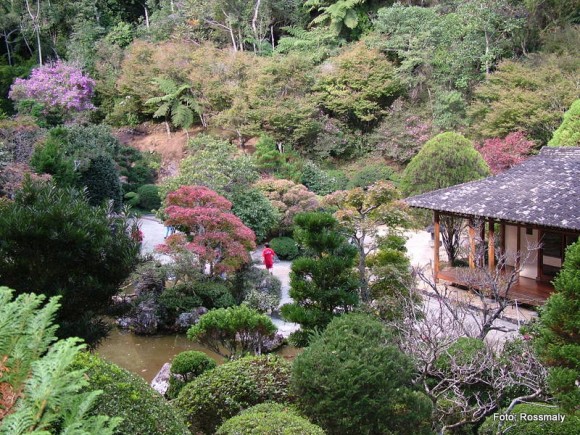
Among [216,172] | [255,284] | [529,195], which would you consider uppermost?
[216,172]

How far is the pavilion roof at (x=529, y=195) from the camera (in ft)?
38.0

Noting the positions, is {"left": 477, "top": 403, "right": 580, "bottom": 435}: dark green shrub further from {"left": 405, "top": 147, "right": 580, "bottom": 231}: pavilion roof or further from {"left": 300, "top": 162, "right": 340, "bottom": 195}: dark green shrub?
{"left": 300, "top": 162, "right": 340, "bottom": 195}: dark green shrub

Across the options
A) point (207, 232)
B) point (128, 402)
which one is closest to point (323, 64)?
point (207, 232)

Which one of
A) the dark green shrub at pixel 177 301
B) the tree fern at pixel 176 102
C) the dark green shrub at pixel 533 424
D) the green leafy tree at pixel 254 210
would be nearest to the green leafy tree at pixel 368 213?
the dark green shrub at pixel 177 301

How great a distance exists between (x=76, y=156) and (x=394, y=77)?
1454 centimetres

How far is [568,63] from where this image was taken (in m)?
21.4

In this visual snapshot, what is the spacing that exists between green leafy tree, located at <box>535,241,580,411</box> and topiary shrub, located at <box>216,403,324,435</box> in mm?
2051

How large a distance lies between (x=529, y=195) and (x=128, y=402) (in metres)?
10.8

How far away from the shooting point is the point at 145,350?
11328 millimetres

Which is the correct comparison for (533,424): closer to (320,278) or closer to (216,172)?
(320,278)

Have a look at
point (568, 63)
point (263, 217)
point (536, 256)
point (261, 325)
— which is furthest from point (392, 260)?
point (568, 63)

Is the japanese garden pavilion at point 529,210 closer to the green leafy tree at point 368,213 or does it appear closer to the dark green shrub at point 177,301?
the green leafy tree at point 368,213

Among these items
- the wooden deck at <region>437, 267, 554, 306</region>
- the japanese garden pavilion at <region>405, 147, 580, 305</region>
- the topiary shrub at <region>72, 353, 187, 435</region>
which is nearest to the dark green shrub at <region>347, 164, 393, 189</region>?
the japanese garden pavilion at <region>405, 147, 580, 305</region>

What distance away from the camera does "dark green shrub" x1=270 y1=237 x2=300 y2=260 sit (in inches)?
695
